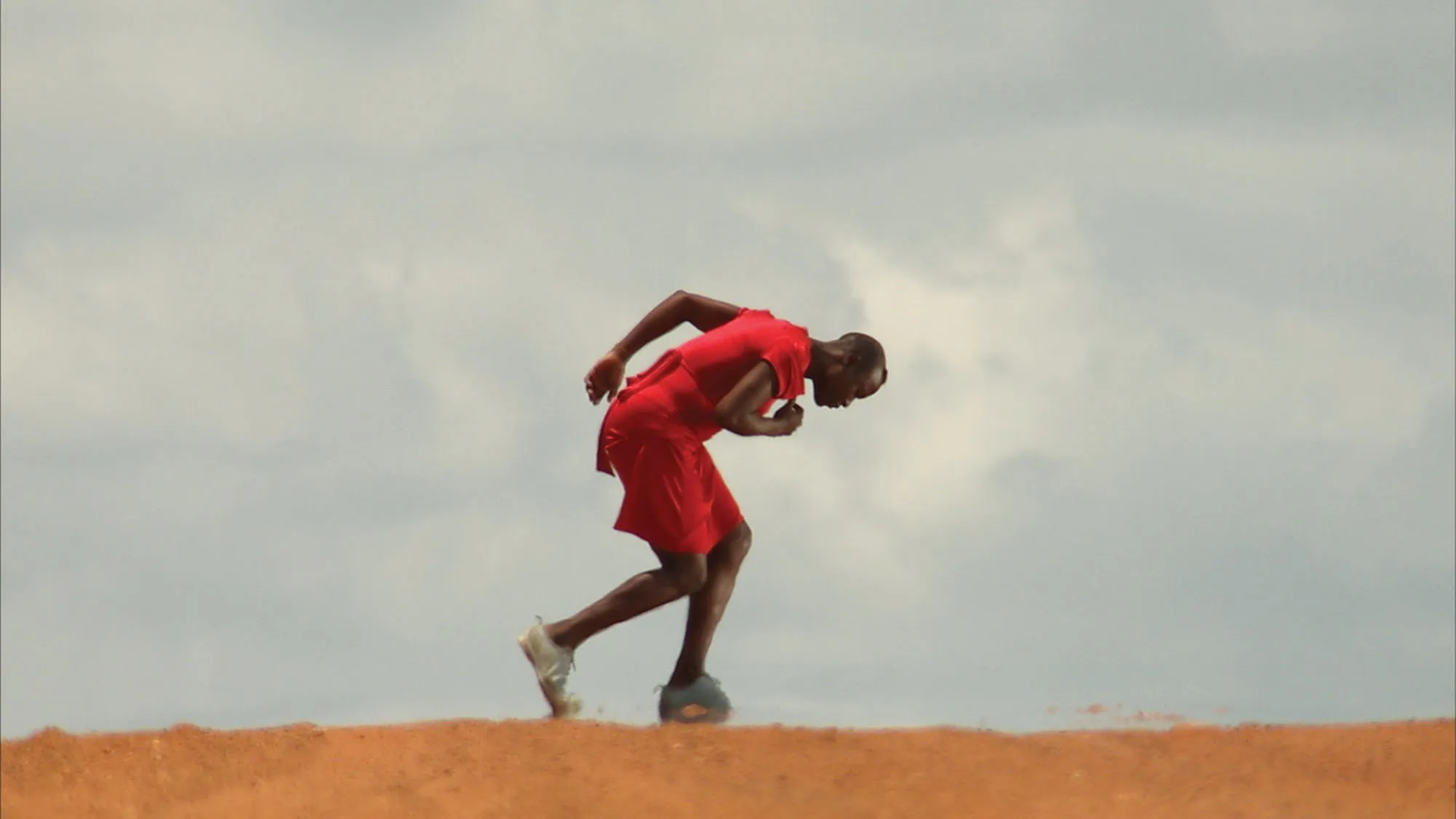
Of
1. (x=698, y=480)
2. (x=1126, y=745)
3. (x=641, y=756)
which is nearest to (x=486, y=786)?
(x=641, y=756)

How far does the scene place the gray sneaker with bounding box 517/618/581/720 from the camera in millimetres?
8461

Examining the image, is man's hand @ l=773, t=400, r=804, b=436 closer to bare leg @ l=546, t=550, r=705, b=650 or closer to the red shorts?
the red shorts

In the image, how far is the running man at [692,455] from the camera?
8.33 metres

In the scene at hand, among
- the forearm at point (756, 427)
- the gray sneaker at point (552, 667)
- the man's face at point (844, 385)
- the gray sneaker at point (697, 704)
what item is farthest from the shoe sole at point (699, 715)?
the man's face at point (844, 385)

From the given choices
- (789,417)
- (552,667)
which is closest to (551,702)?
(552,667)

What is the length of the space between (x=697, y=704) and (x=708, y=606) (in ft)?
1.44

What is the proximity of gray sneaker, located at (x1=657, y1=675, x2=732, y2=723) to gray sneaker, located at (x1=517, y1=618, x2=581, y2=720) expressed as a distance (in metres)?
0.41

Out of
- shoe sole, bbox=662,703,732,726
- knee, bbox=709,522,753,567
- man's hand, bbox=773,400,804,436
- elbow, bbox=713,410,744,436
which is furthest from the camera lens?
knee, bbox=709,522,753,567

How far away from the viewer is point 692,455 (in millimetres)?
8406

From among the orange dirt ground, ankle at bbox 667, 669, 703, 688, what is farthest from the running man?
the orange dirt ground

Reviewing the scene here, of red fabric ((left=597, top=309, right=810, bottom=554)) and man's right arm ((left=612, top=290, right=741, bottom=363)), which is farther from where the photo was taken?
man's right arm ((left=612, top=290, right=741, bottom=363))

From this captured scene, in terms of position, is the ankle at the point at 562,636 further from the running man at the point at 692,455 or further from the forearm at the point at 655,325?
the forearm at the point at 655,325

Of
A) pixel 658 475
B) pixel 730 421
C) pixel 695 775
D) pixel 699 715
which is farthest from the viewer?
pixel 699 715

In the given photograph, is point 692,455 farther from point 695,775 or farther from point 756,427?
point 695,775
